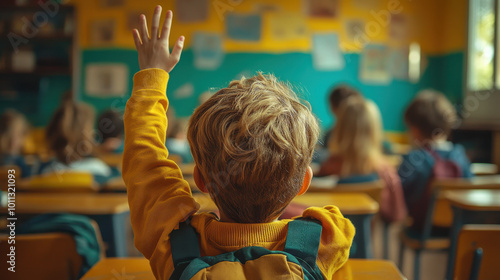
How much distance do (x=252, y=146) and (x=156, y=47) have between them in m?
0.29

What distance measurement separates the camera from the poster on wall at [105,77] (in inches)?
216

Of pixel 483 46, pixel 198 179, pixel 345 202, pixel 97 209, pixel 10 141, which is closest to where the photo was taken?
pixel 198 179

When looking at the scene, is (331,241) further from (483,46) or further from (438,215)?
(483,46)

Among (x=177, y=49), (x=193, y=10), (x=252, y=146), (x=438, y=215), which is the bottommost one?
(x=438, y=215)

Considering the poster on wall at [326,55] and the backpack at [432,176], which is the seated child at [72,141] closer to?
the backpack at [432,176]

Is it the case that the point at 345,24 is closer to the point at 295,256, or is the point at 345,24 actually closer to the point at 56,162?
the point at 56,162

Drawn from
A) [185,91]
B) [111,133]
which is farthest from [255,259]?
[185,91]

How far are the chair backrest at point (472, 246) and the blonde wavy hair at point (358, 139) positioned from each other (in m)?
1.16

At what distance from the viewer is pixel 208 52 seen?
5.44 metres

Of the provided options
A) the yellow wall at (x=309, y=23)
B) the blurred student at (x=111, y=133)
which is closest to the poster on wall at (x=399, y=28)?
the yellow wall at (x=309, y=23)

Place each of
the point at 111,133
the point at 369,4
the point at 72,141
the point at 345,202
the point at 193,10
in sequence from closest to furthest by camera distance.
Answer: the point at 345,202 → the point at 72,141 → the point at 111,133 → the point at 369,4 → the point at 193,10

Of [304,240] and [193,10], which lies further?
[193,10]

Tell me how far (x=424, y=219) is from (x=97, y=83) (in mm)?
4450

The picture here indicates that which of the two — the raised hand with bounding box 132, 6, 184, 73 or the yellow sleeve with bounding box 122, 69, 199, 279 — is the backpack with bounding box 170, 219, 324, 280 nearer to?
the yellow sleeve with bounding box 122, 69, 199, 279
